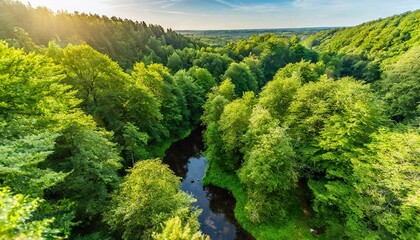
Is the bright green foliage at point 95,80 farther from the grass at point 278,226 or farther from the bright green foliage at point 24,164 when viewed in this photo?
the grass at point 278,226

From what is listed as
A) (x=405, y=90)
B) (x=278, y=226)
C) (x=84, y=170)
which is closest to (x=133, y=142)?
(x=84, y=170)

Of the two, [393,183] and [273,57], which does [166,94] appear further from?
[273,57]

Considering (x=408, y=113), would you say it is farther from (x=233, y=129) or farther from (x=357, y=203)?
(x=233, y=129)

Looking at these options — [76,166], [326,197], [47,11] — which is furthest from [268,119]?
[47,11]

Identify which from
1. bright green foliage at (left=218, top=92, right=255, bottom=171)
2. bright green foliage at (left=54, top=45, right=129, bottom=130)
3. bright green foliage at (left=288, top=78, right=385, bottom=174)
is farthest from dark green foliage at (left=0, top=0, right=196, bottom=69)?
bright green foliage at (left=288, top=78, right=385, bottom=174)

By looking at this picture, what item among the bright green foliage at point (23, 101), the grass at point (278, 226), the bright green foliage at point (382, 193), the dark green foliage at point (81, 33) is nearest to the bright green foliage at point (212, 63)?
the dark green foliage at point (81, 33)
